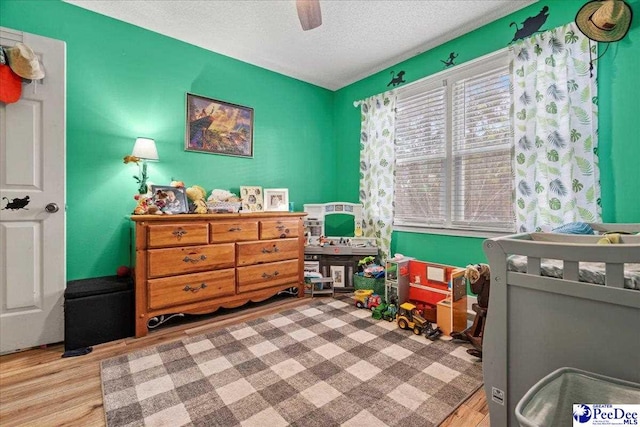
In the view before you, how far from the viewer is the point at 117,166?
252 centimetres

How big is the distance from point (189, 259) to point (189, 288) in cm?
24

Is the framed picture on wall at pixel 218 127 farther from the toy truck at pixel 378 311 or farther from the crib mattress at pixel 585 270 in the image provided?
the crib mattress at pixel 585 270

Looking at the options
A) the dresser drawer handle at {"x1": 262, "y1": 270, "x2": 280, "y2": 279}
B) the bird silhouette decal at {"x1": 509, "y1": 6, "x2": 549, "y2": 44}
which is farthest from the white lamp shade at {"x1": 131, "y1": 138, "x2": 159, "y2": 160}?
the bird silhouette decal at {"x1": 509, "y1": 6, "x2": 549, "y2": 44}

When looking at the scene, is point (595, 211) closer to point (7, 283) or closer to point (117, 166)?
point (117, 166)

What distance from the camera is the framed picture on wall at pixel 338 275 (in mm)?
3207

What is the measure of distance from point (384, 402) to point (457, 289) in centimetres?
116

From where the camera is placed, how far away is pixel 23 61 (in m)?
1.86

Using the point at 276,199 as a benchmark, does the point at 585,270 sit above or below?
below

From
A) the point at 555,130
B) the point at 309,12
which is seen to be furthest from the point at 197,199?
the point at 555,130

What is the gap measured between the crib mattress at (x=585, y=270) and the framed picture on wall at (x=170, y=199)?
2.44 metres

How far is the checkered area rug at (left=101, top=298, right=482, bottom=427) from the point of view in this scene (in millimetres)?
1351

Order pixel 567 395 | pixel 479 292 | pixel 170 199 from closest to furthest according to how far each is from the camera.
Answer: pixel 567 395, pixel 479 292, pixel 170 199

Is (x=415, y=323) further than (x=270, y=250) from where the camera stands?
No

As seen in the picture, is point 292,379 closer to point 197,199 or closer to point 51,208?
point 197,199
